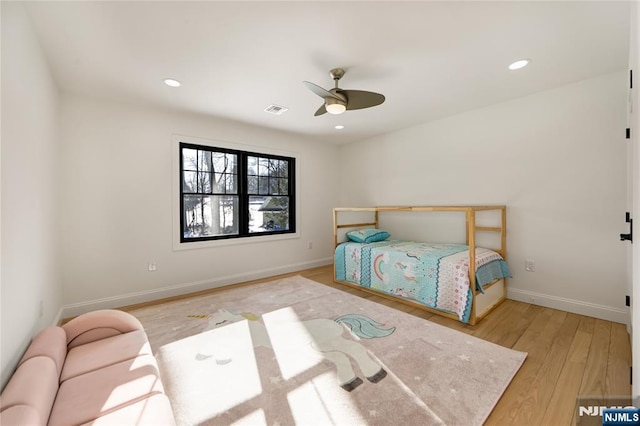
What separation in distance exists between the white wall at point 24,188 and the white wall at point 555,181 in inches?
165

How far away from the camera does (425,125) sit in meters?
3.92

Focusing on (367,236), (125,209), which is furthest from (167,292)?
(367,236)

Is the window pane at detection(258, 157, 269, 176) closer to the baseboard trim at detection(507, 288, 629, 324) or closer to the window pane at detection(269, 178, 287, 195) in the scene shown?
the window pane at detection(269, 178, 287, 195)

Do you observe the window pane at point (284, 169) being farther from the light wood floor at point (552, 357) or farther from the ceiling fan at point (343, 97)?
the light wood floor at point (552, 357)

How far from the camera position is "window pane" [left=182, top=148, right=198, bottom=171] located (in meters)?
3.60

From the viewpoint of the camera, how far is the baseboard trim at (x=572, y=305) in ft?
8.02

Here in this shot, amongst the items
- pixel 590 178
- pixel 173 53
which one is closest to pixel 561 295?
pixel 590 178

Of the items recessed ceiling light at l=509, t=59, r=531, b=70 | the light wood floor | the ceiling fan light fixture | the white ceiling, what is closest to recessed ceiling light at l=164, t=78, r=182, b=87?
the white ceiling

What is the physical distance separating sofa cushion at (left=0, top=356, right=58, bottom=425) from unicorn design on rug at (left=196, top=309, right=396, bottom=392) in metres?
0.95

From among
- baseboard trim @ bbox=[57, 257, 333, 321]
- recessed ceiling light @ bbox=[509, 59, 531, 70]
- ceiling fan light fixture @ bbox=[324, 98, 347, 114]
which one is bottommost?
baseboard trim @ bbox=[57, 257, 333, 321]

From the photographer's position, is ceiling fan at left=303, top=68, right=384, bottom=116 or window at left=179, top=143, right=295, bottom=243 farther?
window at left=179, top=143, right=295, bottom=243

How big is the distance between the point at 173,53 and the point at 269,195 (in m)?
2.57

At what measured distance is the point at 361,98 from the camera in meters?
2.32

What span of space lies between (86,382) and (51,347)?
0.35 meters
